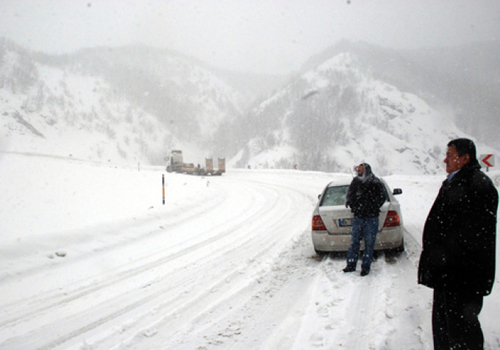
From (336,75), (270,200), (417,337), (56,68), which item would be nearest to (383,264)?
(417,337)

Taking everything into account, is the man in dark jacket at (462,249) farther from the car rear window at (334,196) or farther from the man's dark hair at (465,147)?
the car rear window at (334,196)

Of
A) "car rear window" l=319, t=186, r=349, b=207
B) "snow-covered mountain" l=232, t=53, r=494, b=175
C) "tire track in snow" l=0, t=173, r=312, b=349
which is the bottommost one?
"tire track in snow" l=0, t=173, r=312, b=349

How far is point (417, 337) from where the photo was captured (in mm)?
2943

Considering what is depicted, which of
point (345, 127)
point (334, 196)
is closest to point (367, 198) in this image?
point (334, 196)

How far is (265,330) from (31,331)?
9.10 feet

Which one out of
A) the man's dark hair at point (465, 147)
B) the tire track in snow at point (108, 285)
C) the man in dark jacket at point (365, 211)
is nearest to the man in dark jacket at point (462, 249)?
the man's dark hair at point (465, 147)

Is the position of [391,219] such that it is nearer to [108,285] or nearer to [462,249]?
[462,249]

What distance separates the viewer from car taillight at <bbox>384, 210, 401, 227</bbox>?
5203 millimetres

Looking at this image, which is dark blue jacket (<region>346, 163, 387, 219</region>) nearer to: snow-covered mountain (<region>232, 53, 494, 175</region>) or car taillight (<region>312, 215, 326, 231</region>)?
car taillight (<region>312, 215, 326, 231</region>)

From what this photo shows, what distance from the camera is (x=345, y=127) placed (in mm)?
→ 91625

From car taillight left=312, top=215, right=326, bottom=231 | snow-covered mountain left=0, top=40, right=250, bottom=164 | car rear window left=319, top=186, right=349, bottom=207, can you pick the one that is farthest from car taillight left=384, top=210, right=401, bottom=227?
snow-covered mountain left=0, top=40, right=250, bottom=164

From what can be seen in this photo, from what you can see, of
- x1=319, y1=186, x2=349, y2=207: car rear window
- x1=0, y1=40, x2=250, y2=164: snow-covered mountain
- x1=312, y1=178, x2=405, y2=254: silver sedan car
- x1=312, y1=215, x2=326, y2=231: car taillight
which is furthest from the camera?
x1=0, y1=40, x2=250, y2=164: snow-covered mountain

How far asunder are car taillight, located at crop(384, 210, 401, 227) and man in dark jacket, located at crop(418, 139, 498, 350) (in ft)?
9.51

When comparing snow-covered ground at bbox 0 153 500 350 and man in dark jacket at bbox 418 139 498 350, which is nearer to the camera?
man in dark jacket at bbox 418 139 498 350
